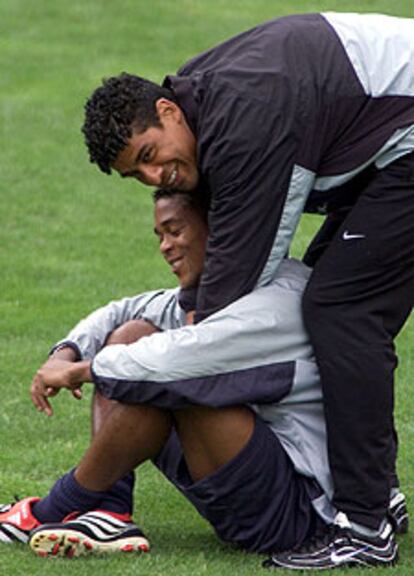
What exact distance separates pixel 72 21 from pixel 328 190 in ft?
47.2

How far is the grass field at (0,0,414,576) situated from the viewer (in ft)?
21.4

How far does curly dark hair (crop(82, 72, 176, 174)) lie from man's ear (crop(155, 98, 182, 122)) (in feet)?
0.04

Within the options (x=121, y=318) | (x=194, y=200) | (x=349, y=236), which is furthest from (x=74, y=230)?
(x=349, y=236)

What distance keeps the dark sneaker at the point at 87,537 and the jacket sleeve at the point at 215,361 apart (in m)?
0.48

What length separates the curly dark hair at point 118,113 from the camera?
556 centimetres

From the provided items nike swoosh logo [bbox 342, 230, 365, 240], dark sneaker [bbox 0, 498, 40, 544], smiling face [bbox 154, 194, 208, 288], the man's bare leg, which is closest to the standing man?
nike swoosh logo [bbox 342, 230, 365, 240]

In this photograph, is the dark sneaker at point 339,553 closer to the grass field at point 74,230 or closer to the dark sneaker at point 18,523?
the grass field at point 74,230

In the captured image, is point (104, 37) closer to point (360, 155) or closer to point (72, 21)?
point (72, 21)

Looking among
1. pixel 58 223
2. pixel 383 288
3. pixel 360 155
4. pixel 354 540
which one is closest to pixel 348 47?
pixel 360 155

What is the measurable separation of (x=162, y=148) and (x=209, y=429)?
3.02 feet

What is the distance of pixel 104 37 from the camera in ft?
63.0

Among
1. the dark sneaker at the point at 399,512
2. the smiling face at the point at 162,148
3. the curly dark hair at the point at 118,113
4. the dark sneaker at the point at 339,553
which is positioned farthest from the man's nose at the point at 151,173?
the dark sneaker at the point at 399,512

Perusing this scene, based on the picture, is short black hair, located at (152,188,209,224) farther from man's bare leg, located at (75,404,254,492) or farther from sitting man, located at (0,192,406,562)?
man's bare leg, located at (75,404,254,492)

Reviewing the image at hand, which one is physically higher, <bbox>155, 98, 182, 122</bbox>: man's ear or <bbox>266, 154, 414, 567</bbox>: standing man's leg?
<bbox>155, 98, 182, 122</bbox>: man's ear
